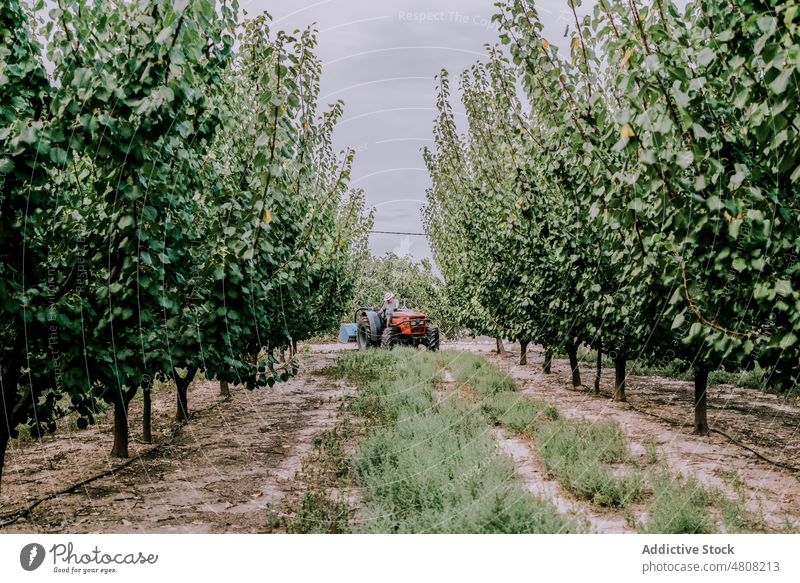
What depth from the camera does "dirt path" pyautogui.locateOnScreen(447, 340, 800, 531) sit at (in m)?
6.42

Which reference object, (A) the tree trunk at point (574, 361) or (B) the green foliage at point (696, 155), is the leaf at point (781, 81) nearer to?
(B) the green foliage at point (696, 155)

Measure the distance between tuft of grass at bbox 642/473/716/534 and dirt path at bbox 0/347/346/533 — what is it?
3772 millimetres

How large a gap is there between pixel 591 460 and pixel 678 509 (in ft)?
6.01

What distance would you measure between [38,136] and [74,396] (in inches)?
87.4

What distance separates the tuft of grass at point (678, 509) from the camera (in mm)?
4926

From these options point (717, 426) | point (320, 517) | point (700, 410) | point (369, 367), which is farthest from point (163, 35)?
point (369, 367)

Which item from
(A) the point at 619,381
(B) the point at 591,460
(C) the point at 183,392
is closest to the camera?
(B) the point at 591,460

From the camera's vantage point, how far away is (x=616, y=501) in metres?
5.89

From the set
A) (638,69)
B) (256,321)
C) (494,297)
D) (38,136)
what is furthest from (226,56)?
(494,297)

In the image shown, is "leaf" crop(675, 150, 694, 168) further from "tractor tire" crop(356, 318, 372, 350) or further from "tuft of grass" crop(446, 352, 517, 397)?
"tractor tire" crop(356, 318, 372, 350)

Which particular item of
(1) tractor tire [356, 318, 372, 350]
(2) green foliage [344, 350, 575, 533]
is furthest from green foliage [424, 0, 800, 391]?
(1) tractor tire [356, 318, 372, 350]

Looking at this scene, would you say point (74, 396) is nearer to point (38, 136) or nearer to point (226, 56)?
point (38, 136)

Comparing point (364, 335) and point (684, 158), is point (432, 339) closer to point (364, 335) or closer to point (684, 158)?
point (364, 335)

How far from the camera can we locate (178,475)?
7.56 m
